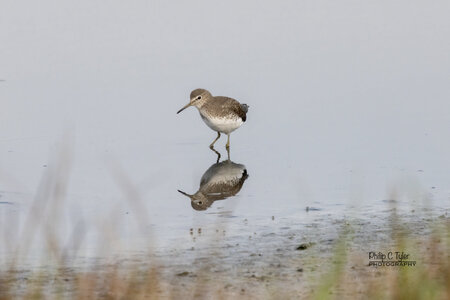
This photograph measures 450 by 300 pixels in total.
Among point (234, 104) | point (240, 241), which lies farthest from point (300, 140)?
point (240, 241)

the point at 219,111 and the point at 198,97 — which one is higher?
the point at 198,97

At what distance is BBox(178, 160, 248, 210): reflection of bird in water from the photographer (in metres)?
13.1

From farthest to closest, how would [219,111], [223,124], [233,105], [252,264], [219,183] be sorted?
[233,105] → [219,111] → [223,124] → [219,183] → [252,264]

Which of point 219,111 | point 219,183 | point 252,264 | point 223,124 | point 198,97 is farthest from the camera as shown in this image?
point 198,97

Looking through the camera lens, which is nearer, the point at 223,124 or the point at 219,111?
the point at 223,124

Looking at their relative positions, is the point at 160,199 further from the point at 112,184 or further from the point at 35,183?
the point at 35,183

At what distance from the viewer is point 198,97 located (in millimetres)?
18438

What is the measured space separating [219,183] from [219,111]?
3541mm

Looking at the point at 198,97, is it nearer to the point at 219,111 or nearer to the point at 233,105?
the point at 233,105

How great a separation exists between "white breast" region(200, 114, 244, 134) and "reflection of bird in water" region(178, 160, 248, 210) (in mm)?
1682

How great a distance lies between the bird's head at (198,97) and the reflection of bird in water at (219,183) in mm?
2736

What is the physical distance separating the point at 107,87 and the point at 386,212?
9.64 m

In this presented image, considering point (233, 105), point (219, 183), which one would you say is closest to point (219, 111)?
point (233, 105)

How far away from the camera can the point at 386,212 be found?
1193cm
